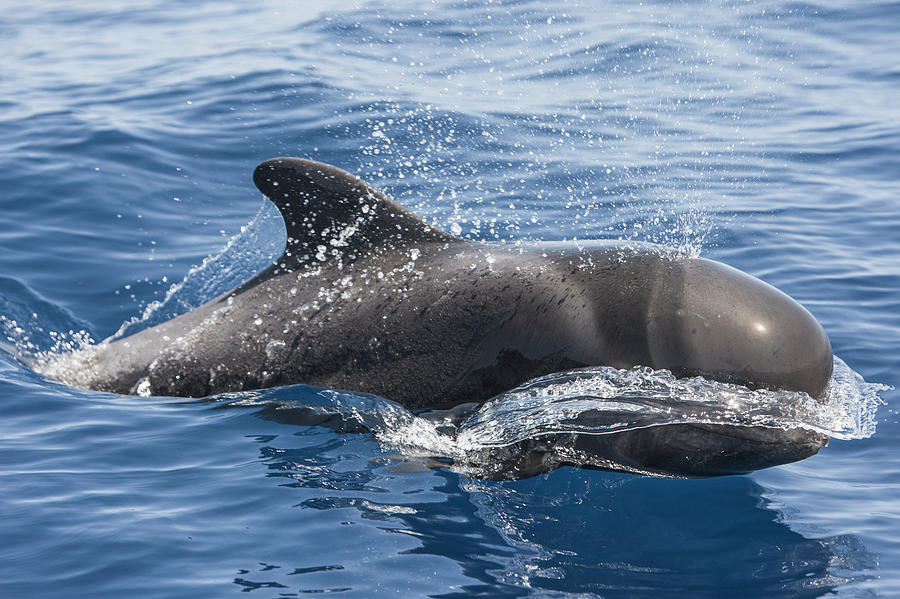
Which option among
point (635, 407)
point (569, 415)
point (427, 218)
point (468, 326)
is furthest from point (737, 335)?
point (427, 218)

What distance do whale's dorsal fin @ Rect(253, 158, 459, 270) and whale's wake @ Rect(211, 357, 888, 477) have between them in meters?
1.14

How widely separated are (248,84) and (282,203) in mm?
11690

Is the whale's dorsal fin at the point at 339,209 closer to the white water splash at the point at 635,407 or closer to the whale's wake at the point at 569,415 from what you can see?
the whale's wake at the point at 569,415

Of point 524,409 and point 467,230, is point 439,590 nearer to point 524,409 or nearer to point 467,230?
point 524,409

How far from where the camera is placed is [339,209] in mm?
7684

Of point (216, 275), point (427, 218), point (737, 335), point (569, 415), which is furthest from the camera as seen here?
point (427, 218)

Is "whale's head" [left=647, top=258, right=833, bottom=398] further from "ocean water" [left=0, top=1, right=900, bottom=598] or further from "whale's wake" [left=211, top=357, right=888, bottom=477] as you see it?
"ocean water" [left=0, top=1, right=900, bottom=598]

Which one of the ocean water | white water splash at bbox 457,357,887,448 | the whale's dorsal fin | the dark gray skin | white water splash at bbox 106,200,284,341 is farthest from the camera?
white water splash at bbox 106,200,284,341

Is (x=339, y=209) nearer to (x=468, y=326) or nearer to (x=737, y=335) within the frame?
(x=468, y=326)

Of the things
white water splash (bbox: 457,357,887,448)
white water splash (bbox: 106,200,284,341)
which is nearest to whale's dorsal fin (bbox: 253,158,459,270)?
white water splash (bbox: 457,357,887,448)

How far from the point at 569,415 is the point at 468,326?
0.93 meters

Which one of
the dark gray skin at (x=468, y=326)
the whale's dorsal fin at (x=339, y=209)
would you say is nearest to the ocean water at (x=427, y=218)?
Result: the dark gray skin at (x=468, y=326)

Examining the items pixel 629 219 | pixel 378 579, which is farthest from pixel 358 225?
pixel 629 219

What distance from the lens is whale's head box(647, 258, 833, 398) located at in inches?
251
